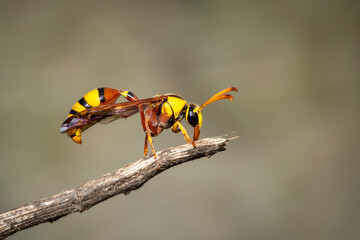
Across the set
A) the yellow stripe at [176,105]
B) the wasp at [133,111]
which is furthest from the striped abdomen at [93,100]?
the yellow stripe at [176,105]

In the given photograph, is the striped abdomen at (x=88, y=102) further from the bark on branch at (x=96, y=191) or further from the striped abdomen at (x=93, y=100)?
the bark on branch at (x=96, y=191)

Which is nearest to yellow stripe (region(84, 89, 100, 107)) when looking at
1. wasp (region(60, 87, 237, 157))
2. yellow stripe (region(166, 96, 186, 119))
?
wasp (region(60, 87, 237, 157))

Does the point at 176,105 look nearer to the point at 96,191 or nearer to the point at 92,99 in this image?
the point at 92,99

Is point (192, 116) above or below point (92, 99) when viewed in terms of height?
below

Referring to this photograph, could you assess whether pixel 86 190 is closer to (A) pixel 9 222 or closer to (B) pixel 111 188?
(B) pixel 111 188

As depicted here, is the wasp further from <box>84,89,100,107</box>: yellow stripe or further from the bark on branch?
the bark on branch

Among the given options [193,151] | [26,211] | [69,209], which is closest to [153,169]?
[193,151]

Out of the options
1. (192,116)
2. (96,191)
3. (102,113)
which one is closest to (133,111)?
(102,113)
